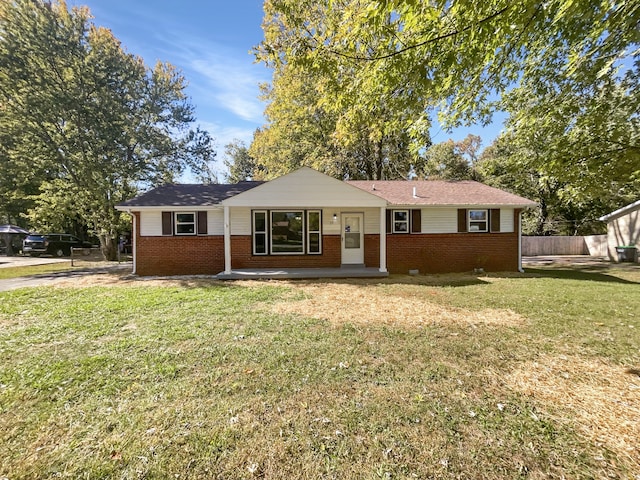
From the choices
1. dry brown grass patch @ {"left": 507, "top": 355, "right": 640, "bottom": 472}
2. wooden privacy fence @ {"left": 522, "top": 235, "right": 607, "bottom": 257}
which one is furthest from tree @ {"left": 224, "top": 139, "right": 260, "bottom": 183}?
dry brown grass patch @ {"left": 507, "top": 355, "right": 640, "bottom": 472}

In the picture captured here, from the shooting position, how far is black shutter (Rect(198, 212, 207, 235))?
488 inches

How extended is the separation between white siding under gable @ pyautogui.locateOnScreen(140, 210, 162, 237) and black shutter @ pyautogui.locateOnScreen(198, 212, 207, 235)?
1.50 m

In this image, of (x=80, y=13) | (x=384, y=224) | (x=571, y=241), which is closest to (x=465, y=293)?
(x=384, y=224)

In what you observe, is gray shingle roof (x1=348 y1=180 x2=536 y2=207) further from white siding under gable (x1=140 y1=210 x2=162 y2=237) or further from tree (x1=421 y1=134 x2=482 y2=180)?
tree (x1=421 y1=134 x2=482 y2=180)

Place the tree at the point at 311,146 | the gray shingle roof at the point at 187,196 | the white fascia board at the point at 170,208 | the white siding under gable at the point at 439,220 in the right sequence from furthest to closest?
the tree at the point at 311,146
the white siding under gable at the point at 439,220
the gray shingle roof at the point at 187,196
the white fascia board at the point at 170,208

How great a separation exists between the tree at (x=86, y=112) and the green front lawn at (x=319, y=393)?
47.9ft

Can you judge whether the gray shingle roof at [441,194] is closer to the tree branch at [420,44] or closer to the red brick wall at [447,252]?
the red brick wall at [447,252]

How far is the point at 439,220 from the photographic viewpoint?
1298 centimetres

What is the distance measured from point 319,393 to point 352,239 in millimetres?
9867

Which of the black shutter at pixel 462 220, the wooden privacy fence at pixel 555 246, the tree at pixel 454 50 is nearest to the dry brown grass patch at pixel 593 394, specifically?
the tree at pixel 454 50

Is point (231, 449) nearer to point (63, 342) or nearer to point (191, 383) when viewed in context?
point (191, 383)

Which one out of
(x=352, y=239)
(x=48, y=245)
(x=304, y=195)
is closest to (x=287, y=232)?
Answer: (x=304, y=195)

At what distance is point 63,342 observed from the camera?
4.93m

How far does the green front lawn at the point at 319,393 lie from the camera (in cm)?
241
